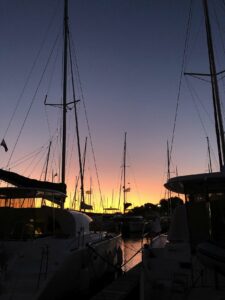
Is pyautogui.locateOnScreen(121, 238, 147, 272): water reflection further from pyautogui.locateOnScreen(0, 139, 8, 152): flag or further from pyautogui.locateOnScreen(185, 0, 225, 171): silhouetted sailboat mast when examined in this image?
pyautogui.locateOnScreen(0, 139, 8, 152): flag

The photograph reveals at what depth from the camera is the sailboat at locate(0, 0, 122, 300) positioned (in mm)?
9508

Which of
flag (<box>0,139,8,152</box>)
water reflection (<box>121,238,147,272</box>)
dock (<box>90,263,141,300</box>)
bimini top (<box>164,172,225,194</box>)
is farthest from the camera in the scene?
flag (<box>0,139,8,152</box>)

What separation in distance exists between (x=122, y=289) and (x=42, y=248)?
3.01 metres

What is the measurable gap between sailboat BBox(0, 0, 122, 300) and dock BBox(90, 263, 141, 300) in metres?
0.92

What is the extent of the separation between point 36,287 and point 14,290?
549 millimetres

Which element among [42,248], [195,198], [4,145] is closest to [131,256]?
[4,145]

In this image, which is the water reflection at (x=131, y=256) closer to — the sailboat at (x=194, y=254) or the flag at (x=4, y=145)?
the sailboat at (x=194, y=254)

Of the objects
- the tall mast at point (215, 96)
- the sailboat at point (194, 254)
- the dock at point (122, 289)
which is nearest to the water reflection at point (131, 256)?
the dock at point (122, 289)

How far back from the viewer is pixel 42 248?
426 inches

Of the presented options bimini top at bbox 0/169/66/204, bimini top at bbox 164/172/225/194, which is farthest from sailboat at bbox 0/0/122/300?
bimini top at bbox 164/172/225/194

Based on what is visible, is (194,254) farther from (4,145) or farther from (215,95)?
(4,145)

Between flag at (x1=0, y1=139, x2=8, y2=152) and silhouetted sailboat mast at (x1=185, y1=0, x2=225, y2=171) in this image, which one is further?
flag at (x1=0, y1=139, x2=8, y2=152)

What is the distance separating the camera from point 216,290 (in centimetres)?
750

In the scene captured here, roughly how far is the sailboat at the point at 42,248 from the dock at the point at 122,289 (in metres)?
0.92
